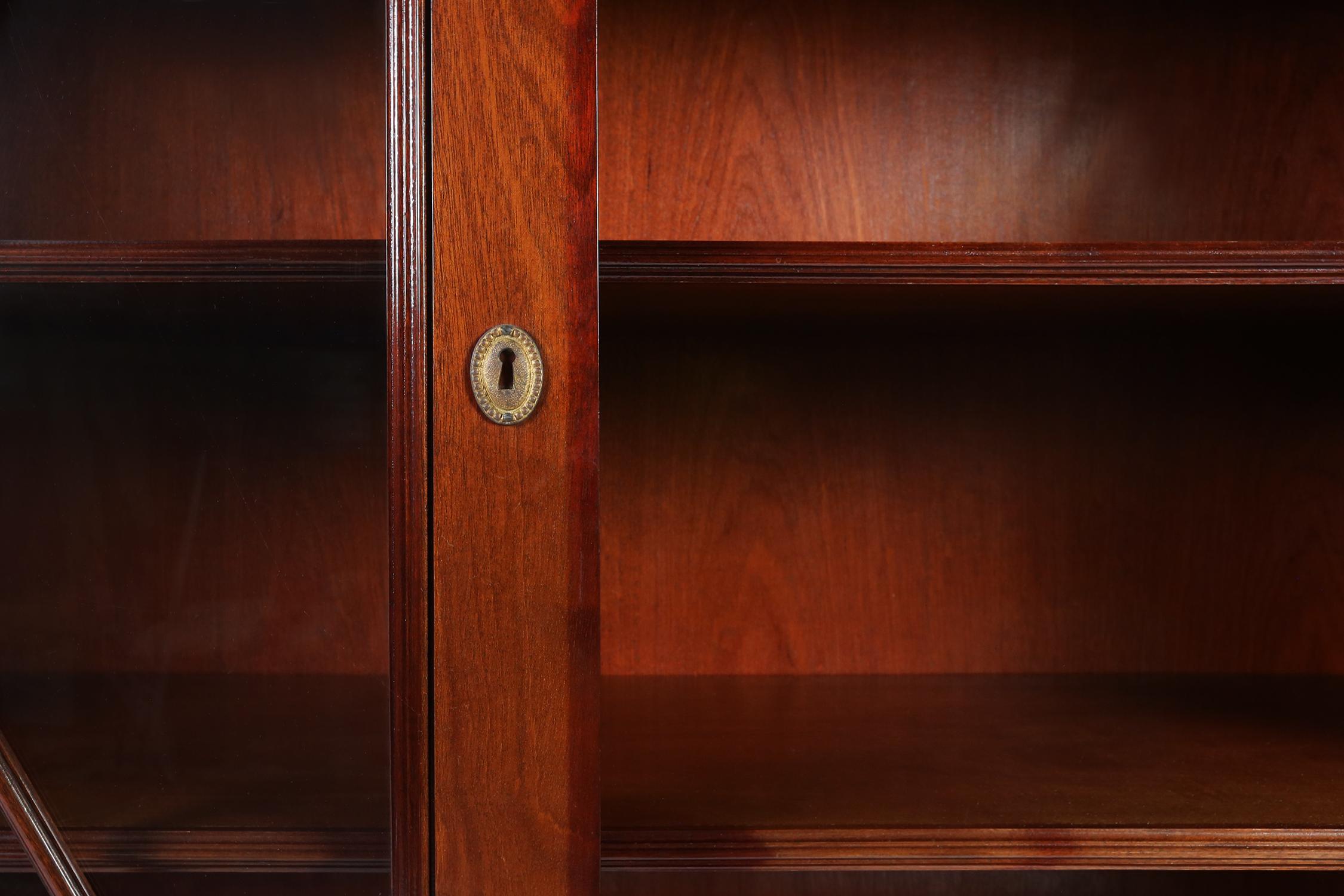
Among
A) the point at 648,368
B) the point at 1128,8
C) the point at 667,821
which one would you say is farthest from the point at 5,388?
the point at 1128,8

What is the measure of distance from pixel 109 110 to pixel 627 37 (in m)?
0.52

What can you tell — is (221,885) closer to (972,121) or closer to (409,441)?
(409,441)

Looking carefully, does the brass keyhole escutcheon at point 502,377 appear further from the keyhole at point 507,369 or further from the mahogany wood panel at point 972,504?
the mahogany wood panel at point 972,504

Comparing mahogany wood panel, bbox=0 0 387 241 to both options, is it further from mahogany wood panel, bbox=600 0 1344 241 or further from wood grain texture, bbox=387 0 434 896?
mahogany wood panel, bbox=600 0 1344 241

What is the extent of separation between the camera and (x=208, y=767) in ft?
1.51

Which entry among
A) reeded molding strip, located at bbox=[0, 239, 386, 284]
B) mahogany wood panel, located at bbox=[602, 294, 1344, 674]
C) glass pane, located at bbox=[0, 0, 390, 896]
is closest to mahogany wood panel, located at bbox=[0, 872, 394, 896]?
glass pane, located at bbox=[0, 0, 390, 896]

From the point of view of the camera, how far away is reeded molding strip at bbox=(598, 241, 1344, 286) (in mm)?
577

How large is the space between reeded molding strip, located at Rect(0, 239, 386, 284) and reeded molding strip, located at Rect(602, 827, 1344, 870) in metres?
0.33

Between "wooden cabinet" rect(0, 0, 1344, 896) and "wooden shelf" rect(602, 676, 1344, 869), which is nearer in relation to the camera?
"wooden cabinet" rect(0, 0, 1344, 896)

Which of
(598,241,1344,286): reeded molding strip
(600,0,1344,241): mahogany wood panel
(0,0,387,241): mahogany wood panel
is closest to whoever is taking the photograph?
(0,0,387,241): mahogany wood panel

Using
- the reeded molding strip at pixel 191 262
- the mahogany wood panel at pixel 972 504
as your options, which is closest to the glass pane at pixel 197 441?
the reeded molding strip at pixel 191 262

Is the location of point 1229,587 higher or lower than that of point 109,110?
lower

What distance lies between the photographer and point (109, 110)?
44 cm

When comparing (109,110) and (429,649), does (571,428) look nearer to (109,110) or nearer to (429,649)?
(429,649)
